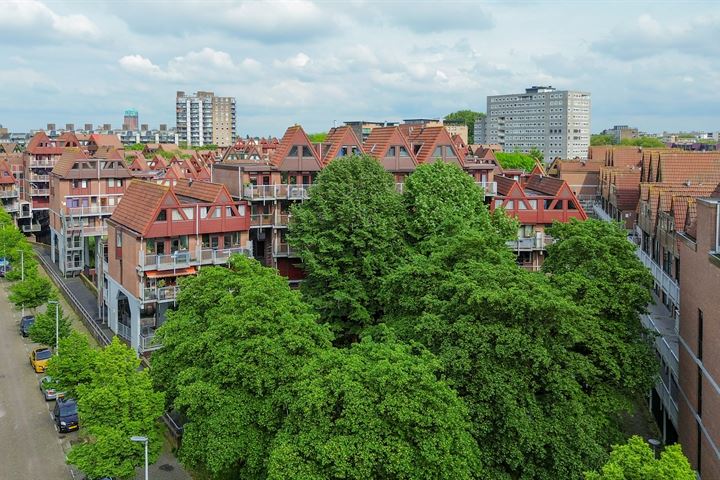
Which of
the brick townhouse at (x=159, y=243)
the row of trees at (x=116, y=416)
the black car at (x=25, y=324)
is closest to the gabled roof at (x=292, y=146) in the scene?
the brick townhouse at (x=159, y=243)

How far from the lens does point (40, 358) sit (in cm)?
5512

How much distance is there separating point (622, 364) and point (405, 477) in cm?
1484

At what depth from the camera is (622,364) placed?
1431 inches

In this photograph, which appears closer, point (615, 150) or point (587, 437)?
point (587, 437)

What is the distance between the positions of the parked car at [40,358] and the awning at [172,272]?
10598 mm

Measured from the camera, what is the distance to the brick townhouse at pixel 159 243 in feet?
176

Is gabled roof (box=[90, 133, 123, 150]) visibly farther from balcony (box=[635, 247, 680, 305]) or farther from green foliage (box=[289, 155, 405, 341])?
balcony (box=[635, 247, 680, 305])

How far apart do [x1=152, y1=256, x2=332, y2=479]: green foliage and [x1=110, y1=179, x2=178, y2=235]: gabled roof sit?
17.8 meters

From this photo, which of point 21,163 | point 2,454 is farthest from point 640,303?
point 21,163

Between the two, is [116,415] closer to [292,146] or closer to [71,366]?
[71,366]

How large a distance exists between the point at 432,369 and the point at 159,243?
31.0m

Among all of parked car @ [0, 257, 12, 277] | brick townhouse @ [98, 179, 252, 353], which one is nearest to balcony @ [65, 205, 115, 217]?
parked car @ [0, 257, 12, 277]

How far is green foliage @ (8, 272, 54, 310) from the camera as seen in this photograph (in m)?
64.5

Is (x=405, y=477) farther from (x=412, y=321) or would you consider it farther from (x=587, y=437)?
(x=412, y=321)
